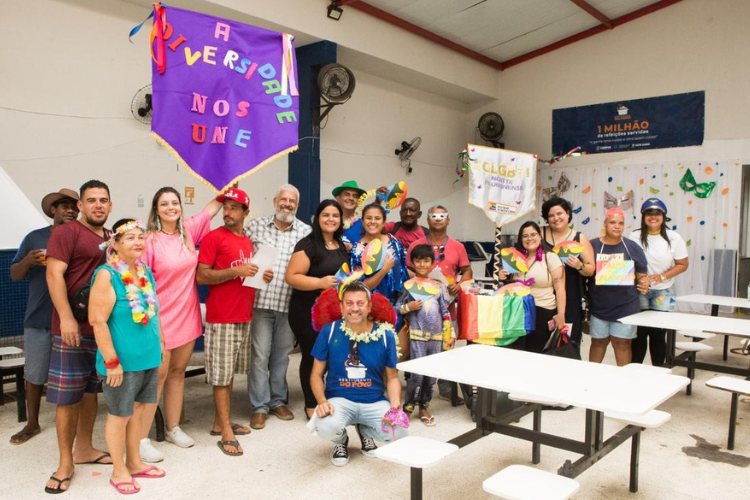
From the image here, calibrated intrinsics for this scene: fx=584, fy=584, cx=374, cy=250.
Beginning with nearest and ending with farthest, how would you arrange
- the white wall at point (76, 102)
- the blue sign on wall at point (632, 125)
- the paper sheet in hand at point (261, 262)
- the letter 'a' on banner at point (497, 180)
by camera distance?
the paper sheet in hand at point (261, 262), the white wall at point (76, 102), the letter 'a' on banner at point (497, 180), the blue sign on wall at point (632, 125)

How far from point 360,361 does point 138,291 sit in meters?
1.16

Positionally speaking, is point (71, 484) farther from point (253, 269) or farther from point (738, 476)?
point (738, 476)

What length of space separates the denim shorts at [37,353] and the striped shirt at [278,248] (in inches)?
48.0

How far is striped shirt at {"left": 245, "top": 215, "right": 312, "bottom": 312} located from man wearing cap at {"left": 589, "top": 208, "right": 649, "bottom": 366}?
215cm

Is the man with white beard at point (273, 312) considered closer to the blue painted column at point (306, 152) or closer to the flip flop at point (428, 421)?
the flip flop at point (428, 421)

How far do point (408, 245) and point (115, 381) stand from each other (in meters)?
2.41

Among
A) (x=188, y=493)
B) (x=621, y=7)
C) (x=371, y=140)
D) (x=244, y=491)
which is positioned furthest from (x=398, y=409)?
(x=621, y=7)

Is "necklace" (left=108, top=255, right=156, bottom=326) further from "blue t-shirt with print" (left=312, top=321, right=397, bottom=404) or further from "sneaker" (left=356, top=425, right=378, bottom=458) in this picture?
"sneaker" (left=356, top=425, right=378, bottom=458)

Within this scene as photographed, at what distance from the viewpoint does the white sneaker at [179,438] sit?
3.32 metres

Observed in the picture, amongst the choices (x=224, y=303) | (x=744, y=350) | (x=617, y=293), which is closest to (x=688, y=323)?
(x=617, y=293)

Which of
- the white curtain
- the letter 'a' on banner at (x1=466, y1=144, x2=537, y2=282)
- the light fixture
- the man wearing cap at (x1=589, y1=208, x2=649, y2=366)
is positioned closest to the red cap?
the man wearing cap at (x1=589, y1=208, x2=649, y2=366)

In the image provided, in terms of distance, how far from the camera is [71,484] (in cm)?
282

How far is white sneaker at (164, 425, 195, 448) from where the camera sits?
131 inches

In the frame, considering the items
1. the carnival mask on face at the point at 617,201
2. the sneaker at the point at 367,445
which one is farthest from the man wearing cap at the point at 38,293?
the carnival mask on face at the point at 617,201
